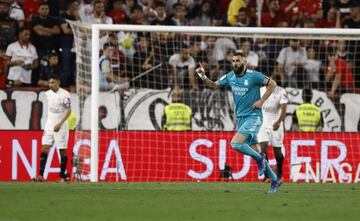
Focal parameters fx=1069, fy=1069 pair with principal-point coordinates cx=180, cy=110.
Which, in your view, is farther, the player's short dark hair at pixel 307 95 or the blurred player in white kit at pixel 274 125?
the player's short dark hair at pixel 307 95

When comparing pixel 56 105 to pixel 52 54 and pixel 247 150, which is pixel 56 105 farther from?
pixel 247 150

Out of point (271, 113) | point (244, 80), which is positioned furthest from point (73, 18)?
point (244, 80)

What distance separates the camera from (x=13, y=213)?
11.9 meters

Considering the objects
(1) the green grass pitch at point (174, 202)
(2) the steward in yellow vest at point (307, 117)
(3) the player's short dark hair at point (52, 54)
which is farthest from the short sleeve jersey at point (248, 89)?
(3) the player's short dark hair at point (52, 54)

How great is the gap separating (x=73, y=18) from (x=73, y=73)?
Answer: 1.61 meters

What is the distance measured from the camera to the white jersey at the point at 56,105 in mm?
20797

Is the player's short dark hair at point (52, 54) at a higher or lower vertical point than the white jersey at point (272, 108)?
higher

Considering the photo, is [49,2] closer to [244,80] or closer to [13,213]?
[244,80]

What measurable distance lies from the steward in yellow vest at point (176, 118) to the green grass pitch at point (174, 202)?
456 centimetres

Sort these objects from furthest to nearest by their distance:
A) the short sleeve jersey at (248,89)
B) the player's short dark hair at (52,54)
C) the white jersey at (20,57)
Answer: the player's short dark hair at (52,54) → the white jersey at (20,57) → the short sleeve jersey at (248,89)

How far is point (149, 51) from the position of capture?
2336 centimetres

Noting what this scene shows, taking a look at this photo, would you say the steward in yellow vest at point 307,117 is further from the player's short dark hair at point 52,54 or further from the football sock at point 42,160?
the football sock at point 42,160

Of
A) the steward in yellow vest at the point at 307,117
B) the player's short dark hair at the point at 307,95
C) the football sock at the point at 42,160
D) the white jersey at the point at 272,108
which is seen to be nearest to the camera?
the white jersey at the point at 272,108

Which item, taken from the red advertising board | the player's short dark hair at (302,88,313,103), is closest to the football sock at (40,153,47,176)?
the red advertising board
